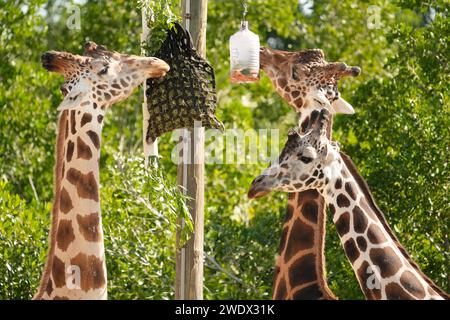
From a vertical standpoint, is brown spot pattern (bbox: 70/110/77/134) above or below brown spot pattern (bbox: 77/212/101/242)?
above

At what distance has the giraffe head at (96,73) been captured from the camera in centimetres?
847

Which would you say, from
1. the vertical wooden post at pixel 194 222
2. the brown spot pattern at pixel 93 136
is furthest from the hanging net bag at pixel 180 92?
the brown spot pattern at pixel 93 136

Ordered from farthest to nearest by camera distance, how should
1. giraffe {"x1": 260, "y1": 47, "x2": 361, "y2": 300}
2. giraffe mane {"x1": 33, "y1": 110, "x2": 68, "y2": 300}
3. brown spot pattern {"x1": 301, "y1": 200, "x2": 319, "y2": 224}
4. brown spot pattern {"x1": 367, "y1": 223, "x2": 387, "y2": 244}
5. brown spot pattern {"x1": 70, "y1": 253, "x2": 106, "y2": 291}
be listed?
brown spot pattern {"x1": 301, "y1": 200, "x2": 319, "y2": 224}, giraffe {"x1": 260, "y1": 47, "x2": 361, "y2": 300}, brown spot pattern {"x1": 367, "y1": 223, "x2": 387, "y2": 244}, giraffe mane {"x1": 33, "y1": 110, "x2": 68, "y2": 300}, brown spot pattern {"x1": 70, "y1": 253, "x2": 106, "y2": 291}

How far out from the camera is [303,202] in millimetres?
9117

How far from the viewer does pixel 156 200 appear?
9211 millimetres

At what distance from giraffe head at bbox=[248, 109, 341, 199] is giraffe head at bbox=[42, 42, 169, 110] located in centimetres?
120

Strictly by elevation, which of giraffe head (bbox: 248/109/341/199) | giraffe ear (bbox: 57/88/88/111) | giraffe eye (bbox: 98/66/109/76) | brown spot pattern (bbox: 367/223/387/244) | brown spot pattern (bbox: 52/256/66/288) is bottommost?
brown spot pattern (bbox: 52/256/66/288)

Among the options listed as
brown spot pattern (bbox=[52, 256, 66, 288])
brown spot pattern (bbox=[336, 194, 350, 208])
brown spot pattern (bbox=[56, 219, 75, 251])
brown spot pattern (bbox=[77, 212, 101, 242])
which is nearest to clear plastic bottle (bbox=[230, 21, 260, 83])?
brown spot pattern (bbox=[336, 194, 350, 208])

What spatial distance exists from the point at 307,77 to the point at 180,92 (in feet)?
3.32

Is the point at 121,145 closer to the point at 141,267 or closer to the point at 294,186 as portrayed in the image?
the point at 141,267

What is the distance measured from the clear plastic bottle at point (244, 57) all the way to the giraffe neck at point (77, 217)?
131 centimetres

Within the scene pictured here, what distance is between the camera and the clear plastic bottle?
9.37m

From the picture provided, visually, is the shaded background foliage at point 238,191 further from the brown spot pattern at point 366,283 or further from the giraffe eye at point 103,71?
the brown spot pattern at point 366,283

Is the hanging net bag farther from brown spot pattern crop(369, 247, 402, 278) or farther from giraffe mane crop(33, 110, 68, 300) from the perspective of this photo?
brown spot pattern crop(369, 247, 402, 278)
